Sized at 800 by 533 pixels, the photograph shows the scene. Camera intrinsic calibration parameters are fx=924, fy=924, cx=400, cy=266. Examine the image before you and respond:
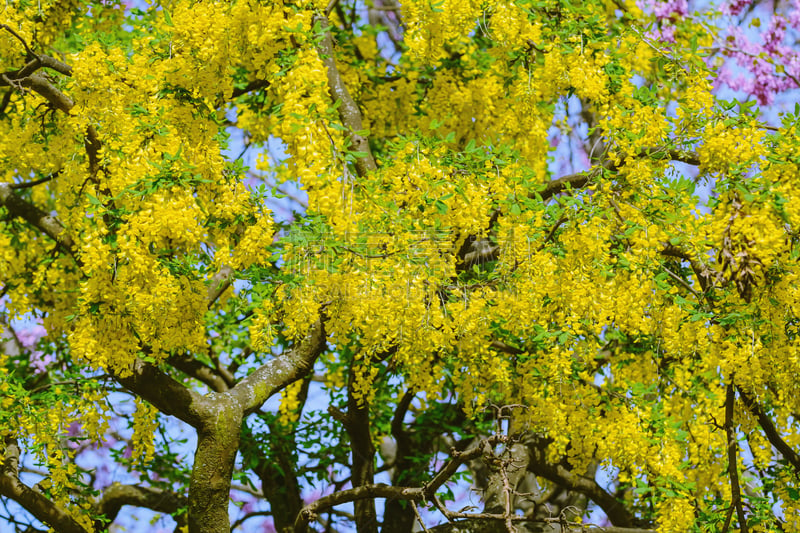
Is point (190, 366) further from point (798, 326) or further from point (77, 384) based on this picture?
point (798, 326)

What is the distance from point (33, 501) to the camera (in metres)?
5.09

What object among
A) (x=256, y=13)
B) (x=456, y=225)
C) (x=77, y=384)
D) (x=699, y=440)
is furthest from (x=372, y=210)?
(x=699, y=440)

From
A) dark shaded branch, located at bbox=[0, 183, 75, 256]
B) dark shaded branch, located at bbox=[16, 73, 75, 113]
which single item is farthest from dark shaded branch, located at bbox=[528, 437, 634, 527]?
dark shaded branch, located at bbox=[16, 73, 75, 113]

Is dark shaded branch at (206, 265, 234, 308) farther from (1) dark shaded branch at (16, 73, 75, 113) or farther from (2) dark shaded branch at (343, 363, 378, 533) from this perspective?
(1) dark shaded branch at (16, 73, 75, 113)

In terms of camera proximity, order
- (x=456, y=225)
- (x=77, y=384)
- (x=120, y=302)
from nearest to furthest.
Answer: (x=120, y=302), (x=456, y=225), (x=77, y=384)

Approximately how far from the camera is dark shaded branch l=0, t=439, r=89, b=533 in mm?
5082

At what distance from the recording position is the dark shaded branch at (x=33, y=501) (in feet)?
16.7

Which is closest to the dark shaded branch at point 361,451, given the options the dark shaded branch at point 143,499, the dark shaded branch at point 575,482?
the dark shaded branch at point 575,482

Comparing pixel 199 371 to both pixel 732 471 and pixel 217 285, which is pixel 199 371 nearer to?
pixel 217 285

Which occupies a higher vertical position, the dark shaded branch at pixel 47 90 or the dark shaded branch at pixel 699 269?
the dark shaded branch at pixel 47 90

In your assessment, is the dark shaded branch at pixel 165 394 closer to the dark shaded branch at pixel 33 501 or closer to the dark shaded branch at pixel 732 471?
the dark shaded branch at pixel 33 501

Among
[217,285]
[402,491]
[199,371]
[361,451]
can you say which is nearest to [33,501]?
[199,371]

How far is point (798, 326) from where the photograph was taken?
4.49 meters

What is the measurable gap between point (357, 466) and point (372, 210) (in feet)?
7.32
